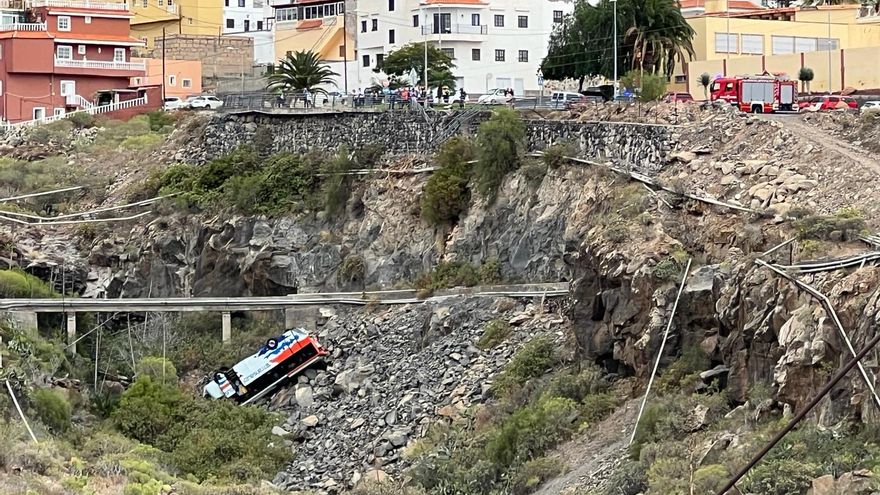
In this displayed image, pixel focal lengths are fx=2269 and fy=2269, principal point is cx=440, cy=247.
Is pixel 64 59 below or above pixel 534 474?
above

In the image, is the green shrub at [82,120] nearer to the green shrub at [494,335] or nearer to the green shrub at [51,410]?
the green shrub at [51,410]

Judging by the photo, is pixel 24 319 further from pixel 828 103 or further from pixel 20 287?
pixel 828 103

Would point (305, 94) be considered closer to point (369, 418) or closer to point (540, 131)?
point (540, 131)

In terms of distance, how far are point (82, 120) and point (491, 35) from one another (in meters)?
17.4

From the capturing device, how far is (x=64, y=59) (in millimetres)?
88062

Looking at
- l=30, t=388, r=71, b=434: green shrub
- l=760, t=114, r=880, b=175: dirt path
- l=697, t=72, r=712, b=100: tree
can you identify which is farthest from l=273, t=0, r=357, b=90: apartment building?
l=30, t=388, r=71, b=434: green shrub

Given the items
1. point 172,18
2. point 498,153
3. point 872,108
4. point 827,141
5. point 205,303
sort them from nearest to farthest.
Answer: point 827,141
point 872,108
point 205,303
point 498,153
point 172,18

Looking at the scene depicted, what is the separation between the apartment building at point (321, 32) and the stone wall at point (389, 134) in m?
19.5

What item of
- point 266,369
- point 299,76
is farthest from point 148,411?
point 299,76

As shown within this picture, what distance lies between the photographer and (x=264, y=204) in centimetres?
6750

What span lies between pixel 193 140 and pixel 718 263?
32.1m

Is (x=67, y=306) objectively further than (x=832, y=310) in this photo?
Yes

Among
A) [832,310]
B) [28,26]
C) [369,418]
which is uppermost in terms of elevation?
[28,26]

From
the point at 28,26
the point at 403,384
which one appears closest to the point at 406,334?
the point at 403,384
